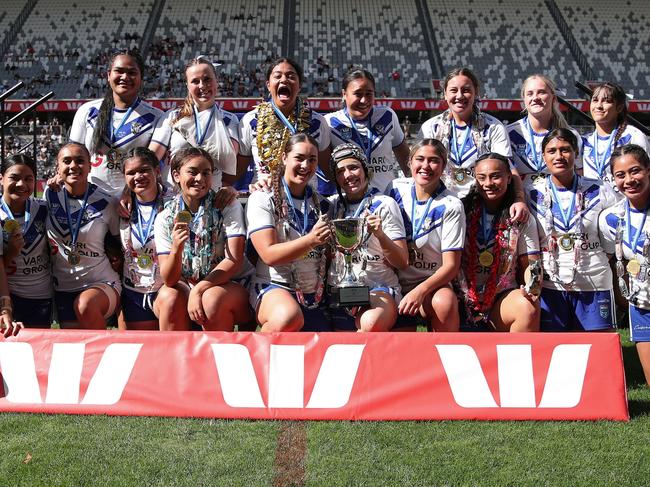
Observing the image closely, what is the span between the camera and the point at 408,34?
29.7 m

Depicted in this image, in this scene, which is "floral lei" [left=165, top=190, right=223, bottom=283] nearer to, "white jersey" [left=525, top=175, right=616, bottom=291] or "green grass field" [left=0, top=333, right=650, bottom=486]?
"green grass field" [left=0, top=333, right=650, bottom=486]

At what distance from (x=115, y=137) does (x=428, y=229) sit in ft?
6.68

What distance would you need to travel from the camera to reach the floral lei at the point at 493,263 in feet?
12.3

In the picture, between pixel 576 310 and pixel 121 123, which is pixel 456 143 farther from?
pixel 121 123

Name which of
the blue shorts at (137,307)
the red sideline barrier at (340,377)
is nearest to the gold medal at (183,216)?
the red sideline barrier at (340,377)

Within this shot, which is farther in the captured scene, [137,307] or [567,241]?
[137,307]

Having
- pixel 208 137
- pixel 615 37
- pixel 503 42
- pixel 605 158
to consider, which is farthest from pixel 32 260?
pixel 615 37

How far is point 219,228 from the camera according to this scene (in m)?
3.68

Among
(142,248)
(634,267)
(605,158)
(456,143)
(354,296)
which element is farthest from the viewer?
(605,158)

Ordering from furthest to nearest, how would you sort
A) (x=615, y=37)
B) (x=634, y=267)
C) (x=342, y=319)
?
1. (x=615, y=37)
2. (x=342, y=319)
3. (x=634, y=267)

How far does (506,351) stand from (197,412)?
144 centimetres

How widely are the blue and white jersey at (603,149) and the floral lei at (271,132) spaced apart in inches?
79.0

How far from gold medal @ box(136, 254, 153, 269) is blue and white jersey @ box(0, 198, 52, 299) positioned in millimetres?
564

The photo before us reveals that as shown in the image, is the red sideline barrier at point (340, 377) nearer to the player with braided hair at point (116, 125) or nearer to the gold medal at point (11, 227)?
the gold medal at point (11, 227)
